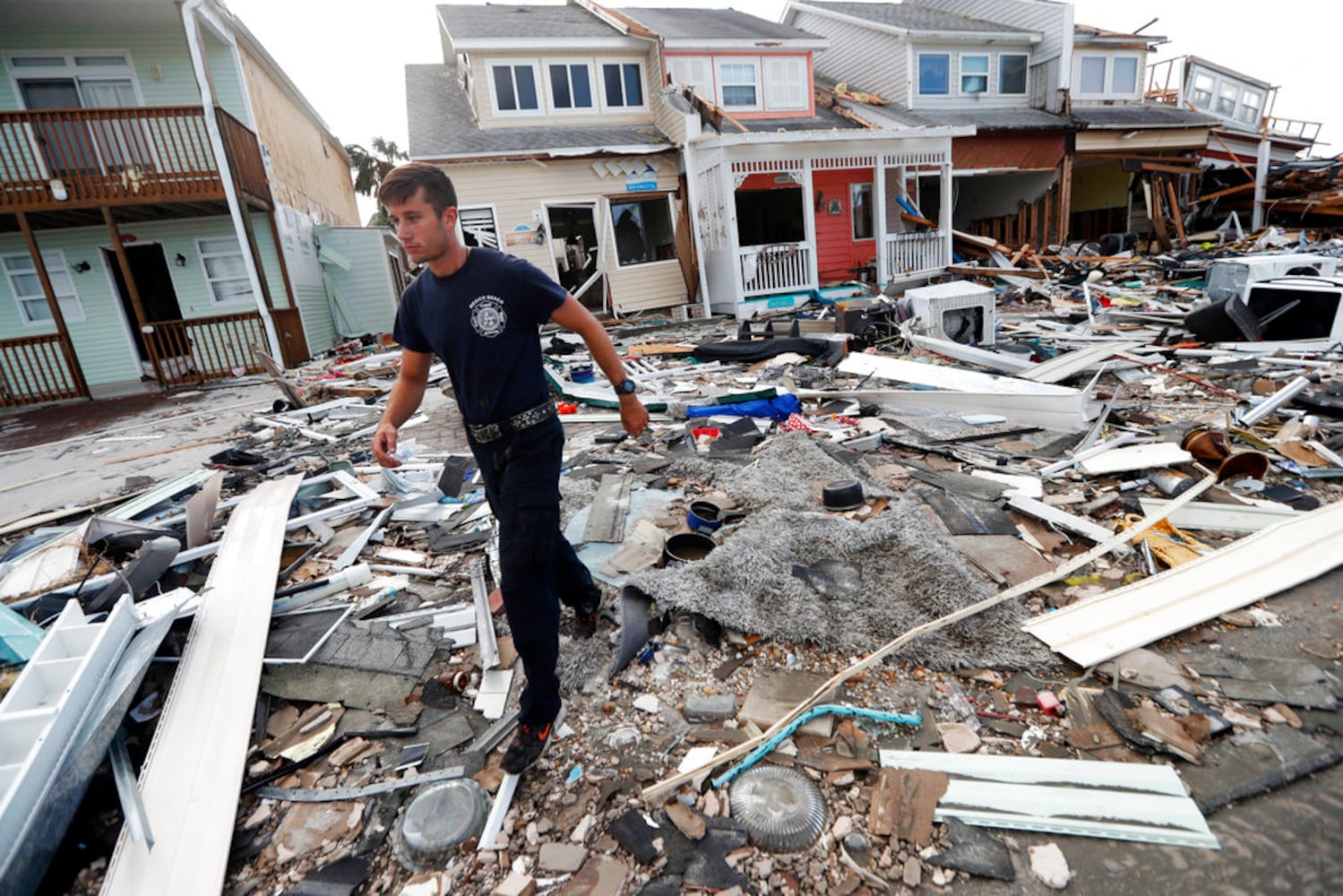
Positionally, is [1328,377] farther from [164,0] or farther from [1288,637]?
[164,0]

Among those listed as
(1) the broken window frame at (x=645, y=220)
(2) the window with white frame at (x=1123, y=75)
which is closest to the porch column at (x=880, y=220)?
(1) the broken window frame at (x=645, y=220)

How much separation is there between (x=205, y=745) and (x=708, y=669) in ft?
6.46

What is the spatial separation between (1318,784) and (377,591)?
411 centimetres

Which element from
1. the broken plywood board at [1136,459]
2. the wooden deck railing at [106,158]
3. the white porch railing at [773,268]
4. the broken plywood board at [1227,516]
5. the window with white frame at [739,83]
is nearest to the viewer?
the broken plywood board at [1227,516]

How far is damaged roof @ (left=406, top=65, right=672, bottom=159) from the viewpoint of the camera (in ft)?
44.3

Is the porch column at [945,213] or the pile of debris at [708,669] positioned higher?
the porch column at [945,213]

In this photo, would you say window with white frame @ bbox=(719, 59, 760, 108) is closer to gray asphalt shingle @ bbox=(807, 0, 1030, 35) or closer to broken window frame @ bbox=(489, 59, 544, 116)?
broken window frame @ bbox=(489, 59, 544, 116)

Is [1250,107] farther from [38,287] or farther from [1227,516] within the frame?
[38,287]

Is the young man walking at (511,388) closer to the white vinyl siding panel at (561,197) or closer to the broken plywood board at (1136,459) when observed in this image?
the broken plywood board at (1136,459)

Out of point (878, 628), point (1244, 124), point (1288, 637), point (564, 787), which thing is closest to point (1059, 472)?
point (1288, 637)

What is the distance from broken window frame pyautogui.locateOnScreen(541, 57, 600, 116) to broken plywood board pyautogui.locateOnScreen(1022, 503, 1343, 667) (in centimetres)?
1610

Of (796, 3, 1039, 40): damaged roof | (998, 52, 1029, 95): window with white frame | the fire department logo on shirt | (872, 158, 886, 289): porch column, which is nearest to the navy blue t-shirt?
the fire department logo on shirt

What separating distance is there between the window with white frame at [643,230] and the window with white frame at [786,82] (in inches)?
173

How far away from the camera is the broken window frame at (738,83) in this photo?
16.0 meters
